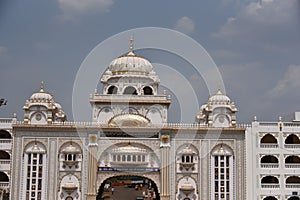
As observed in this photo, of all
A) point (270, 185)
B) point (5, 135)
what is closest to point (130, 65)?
point (5, 135)

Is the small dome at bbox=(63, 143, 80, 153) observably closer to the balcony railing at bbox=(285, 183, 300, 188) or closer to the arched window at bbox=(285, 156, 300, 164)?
the balcony railing at bbox=(285, 183, 300, 188)

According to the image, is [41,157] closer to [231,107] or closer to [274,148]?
[231,107]

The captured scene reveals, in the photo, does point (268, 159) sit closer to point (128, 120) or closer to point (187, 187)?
point (187, 187)

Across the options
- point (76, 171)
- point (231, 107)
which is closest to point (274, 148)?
point (231, 107)

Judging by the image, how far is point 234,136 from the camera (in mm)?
36156

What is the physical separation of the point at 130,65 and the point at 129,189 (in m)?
14.8

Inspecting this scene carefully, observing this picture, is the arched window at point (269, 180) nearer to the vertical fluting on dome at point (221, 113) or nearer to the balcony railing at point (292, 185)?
the balcony railing at point (292, 185)

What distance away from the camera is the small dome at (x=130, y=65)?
1625 inches

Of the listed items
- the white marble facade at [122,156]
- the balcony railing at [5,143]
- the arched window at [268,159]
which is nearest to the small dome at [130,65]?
the white marble facade at [122,156]

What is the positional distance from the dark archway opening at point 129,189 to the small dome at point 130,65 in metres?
8.80

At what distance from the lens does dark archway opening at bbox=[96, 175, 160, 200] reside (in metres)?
40.0

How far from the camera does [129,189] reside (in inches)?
1976

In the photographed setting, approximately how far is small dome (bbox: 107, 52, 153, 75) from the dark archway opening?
880 cm

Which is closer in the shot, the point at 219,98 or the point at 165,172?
the point at 165,172
